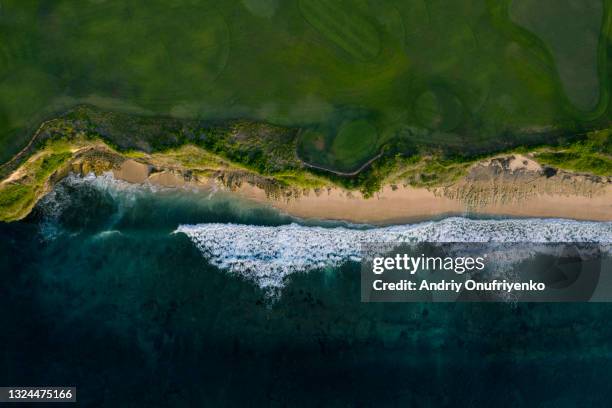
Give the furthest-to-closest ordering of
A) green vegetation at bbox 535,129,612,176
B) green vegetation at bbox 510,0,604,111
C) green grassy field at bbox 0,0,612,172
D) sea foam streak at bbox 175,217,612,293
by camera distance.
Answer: sea foam streak at bbox 175,217,612,293 → green vegetation at bbox 510,0,604,111 → green vegetation at bbox 535,129,612,176 → green grassy field at bbox 0,0,612,172

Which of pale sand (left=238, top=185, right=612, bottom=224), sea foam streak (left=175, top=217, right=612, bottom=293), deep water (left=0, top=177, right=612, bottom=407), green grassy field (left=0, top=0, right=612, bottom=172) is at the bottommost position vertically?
deep water (left=0, top=177, right=612, bottom=407)

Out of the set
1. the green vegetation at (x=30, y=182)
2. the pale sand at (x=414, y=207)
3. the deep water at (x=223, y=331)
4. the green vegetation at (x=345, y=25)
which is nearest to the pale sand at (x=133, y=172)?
the deep water at (x=223, y=331)

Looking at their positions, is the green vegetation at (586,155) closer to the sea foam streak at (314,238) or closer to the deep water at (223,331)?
the sea foam streak at (314,238)

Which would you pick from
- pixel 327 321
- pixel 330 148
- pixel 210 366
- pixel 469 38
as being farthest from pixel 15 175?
pixel 469 38

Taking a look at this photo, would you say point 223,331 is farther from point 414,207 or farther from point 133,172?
point 414,207

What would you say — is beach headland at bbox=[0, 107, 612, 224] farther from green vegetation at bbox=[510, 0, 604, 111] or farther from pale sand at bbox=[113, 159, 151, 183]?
green vegetation at bbox=[510, 0, 604, 111]

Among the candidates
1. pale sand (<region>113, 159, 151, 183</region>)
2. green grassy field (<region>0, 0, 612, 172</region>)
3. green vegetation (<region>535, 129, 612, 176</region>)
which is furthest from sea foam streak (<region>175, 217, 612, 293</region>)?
green grassy field (<region>0, 0, 612, 172</region>)
